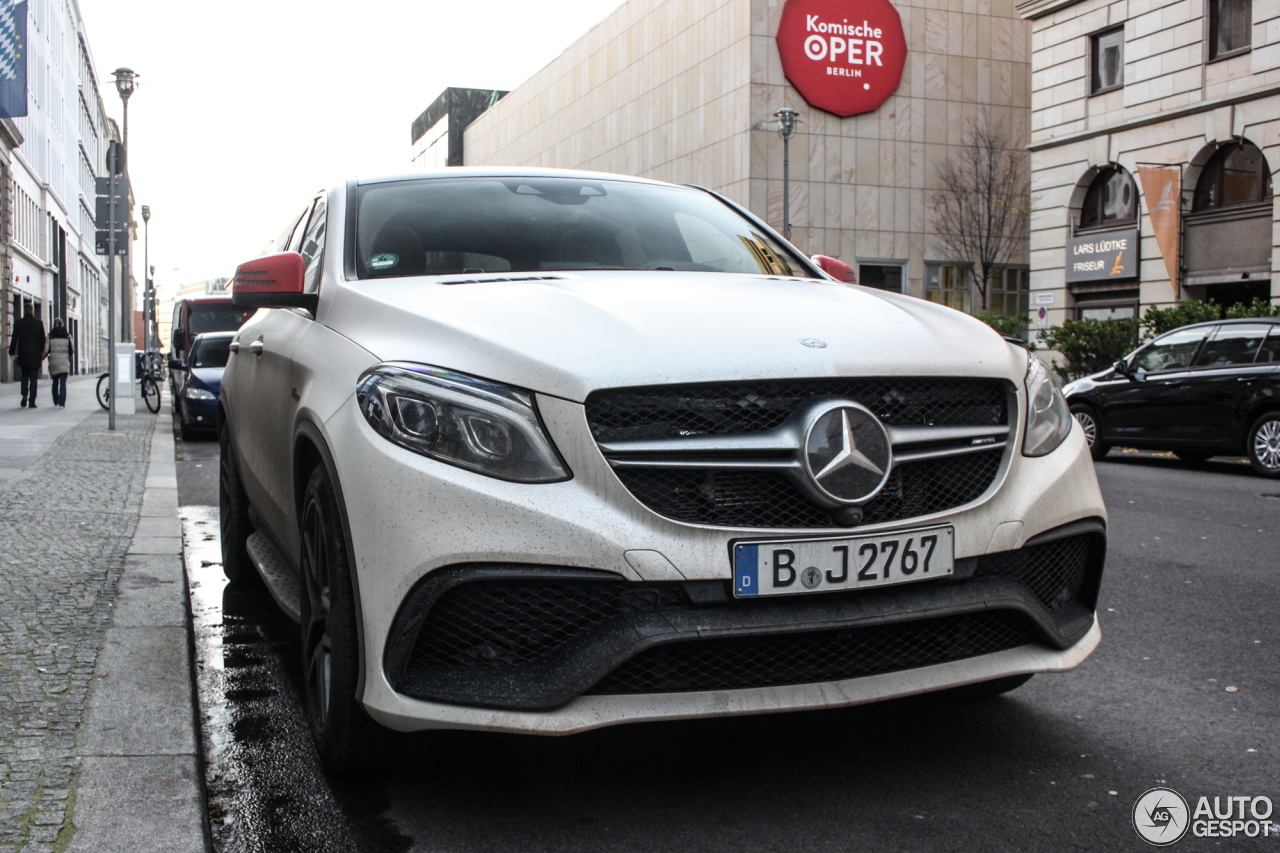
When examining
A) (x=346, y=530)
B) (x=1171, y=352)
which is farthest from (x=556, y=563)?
(x=1171, y=352)

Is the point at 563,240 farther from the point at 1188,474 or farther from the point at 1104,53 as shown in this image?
the point at 1104,53

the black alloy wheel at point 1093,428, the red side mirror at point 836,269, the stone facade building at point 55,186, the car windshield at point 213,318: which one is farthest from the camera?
the stone facade building at point 55,186

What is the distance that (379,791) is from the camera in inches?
119

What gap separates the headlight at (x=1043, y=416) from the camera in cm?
311

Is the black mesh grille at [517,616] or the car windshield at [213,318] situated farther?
the car windshield at [213,318]

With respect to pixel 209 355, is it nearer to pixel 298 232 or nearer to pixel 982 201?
pixel 298 232

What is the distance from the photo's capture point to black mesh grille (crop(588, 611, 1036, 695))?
2656 mm

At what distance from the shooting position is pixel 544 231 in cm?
408

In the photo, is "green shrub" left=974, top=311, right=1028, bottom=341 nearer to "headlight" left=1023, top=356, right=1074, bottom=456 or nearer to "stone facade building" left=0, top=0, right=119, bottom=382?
"stone facade building" left=0, top=0, right=119, bottom=382

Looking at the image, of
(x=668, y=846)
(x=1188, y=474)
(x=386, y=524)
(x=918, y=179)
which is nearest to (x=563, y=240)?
(x=386, y=524)

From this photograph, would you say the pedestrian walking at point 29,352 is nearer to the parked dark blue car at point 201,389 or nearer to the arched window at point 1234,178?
the parked dark blue car at point 201,389

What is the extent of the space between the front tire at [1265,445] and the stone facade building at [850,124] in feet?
110

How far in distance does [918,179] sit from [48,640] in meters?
47.9

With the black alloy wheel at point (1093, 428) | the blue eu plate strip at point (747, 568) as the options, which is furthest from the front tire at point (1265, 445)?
the blue eu plate strip at point (747, 568)
